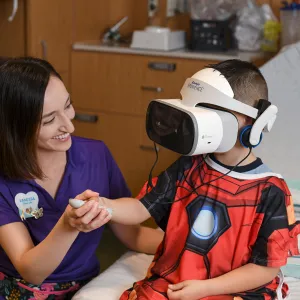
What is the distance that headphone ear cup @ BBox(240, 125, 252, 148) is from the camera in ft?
4.07

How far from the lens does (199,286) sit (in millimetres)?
1252

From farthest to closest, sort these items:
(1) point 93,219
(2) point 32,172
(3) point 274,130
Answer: (3) point 274,130 < (2) point 32,172 < (1) point 93,219

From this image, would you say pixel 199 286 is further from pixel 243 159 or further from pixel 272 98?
pixel 272 98

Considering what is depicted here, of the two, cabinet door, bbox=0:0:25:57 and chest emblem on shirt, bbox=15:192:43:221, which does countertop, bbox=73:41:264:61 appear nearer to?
cabinet door, bbox=0:0:25:57

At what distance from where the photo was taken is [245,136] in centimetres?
124

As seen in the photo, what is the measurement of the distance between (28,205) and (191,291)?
19.0 inches

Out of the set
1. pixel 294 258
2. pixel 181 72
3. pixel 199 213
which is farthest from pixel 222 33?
pixel 199 213

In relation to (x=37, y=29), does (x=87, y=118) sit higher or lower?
lower

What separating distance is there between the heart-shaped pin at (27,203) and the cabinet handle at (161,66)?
53.8 inches

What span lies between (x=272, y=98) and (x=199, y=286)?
93cm

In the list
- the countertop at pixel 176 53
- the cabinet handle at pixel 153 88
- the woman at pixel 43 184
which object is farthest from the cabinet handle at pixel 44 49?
the woman at pixel 43 184

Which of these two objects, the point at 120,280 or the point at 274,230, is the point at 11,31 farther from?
the point at 274,230

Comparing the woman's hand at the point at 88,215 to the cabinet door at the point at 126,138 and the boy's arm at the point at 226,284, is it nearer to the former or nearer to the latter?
the boy's arm at the point at 226,284

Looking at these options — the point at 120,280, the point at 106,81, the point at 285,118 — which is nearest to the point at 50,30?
the point at 106,81
